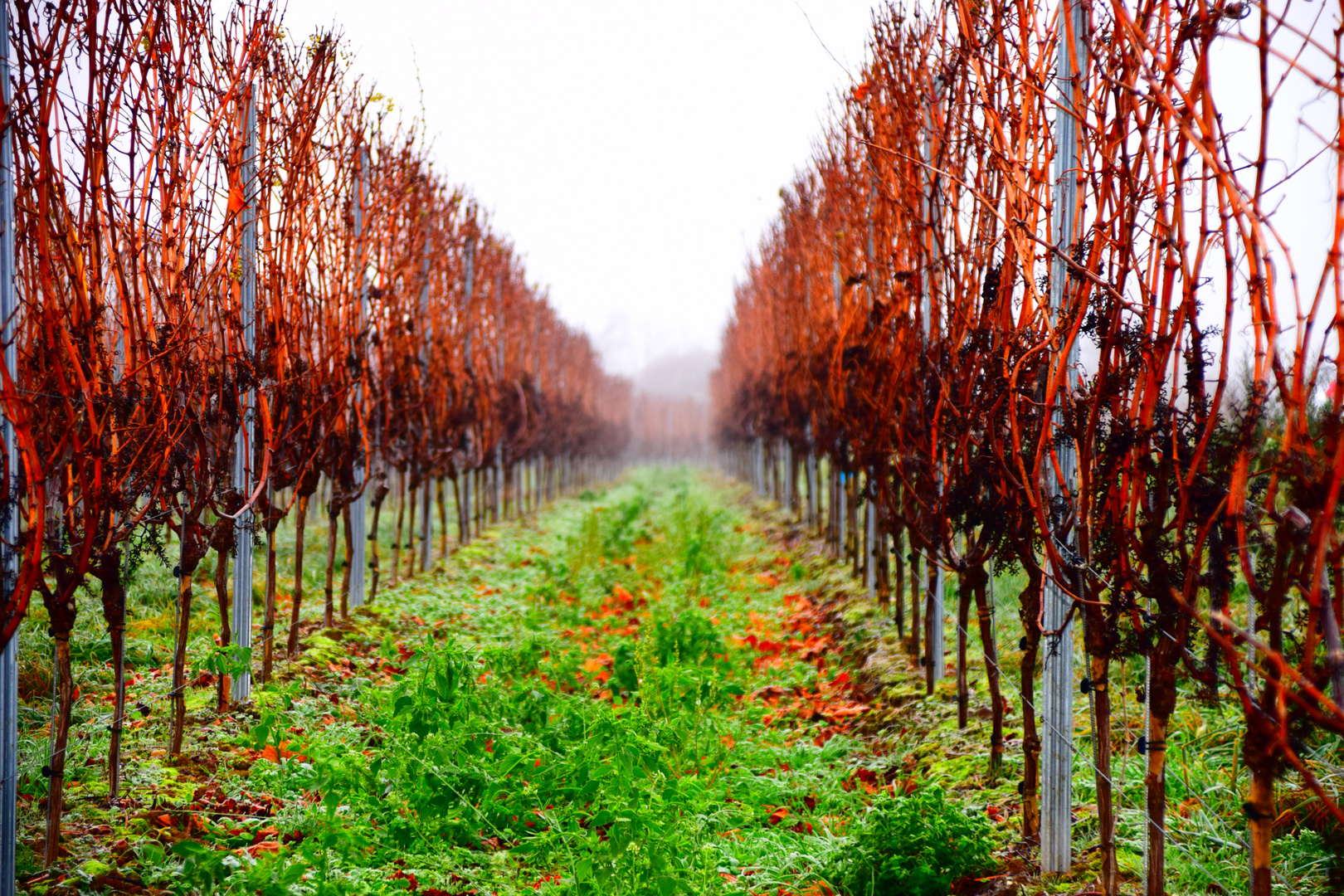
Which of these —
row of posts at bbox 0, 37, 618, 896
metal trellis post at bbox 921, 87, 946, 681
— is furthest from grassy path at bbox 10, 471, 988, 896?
metal trellis post at bbox 921, 87, 946, 681

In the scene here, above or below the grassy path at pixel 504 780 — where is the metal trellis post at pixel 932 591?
above

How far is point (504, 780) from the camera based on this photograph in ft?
11.4

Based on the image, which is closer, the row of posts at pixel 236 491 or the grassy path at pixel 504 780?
the row of posts at pixel 236 491

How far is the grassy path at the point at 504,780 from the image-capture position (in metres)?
2.79

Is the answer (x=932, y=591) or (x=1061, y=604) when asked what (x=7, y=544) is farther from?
(x=932, y=591)

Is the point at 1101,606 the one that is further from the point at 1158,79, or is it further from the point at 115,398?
the point at 115,398

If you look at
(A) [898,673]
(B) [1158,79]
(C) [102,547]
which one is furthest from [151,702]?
(B) [1158,79]

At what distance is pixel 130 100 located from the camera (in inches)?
128

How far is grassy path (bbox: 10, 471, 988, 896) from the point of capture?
279 centimetres

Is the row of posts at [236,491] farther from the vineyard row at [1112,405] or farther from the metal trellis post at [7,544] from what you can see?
the vineyard row at [1112,405]

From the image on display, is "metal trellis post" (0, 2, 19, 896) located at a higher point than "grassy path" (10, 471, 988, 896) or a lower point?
higher

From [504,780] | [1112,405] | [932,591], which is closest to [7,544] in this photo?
[504,780]

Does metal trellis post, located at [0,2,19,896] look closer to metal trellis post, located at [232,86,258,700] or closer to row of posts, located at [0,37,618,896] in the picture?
row of posts, located at [0,37,618,896]

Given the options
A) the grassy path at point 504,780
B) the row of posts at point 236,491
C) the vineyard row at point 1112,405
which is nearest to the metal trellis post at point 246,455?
the row of posts at point 236,491
